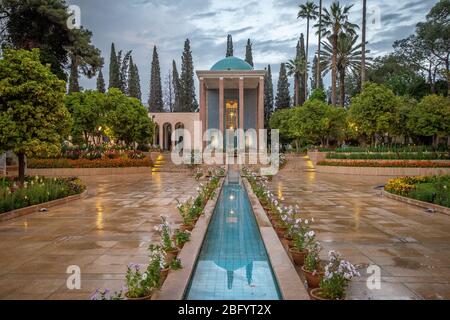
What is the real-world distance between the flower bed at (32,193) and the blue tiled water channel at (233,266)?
4945 mm

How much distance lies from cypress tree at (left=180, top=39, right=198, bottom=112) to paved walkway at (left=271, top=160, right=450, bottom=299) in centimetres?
4734

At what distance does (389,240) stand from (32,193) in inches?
360

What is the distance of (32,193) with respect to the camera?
11.2 metres

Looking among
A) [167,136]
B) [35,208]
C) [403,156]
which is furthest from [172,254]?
[167,136]

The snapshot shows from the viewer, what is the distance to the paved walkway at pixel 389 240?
4.90 meters

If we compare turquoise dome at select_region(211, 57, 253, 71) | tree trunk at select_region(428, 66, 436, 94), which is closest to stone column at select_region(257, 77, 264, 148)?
turquoise dome at select_region(211, 57, 253, 71)

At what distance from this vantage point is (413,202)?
12039mm

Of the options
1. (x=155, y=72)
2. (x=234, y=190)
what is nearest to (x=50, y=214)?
(x=234, y=190)

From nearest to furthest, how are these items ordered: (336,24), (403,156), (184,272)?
(184,272) → (403,156) → (336,24)

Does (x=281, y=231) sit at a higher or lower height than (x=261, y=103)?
lower

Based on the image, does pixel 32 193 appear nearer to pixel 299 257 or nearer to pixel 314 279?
pixel 299 257

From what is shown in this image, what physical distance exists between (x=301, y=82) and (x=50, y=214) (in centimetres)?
5907

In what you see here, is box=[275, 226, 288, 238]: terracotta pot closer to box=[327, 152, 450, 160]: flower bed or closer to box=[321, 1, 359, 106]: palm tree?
box=[327, 152, 450, 160]: flower bed

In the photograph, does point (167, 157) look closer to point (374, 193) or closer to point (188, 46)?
point (374, 193)
